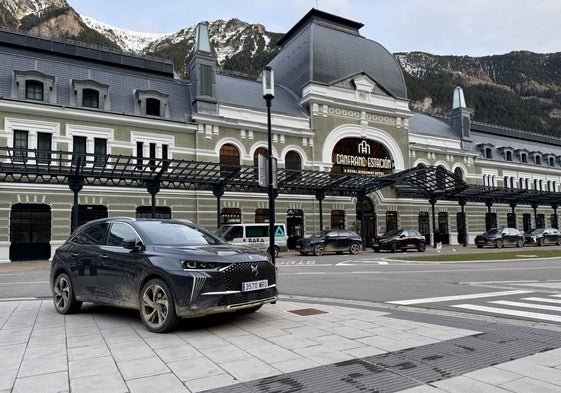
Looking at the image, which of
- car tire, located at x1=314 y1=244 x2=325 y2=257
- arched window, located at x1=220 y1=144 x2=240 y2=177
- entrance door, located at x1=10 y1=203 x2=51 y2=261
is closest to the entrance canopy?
entrance door, located at x1=10 y1=203 x2=51 y2=261

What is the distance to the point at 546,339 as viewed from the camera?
559 centimetres

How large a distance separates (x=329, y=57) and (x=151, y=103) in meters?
16.4

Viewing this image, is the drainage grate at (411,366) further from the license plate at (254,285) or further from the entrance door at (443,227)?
the entrance door at (443,227)

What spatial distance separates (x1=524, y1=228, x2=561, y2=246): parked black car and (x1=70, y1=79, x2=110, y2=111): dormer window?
119 feet

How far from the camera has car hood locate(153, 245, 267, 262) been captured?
20.1ft

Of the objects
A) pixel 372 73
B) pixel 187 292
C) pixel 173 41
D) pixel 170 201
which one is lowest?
pixel 187 292

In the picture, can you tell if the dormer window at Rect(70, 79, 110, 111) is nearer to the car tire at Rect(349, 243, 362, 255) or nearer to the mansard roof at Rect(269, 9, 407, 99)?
the mansard roof at Rect(269, 9, 407, 99)

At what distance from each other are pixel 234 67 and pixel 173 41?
56469mm

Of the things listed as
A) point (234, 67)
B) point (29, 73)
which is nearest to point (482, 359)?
point (29, 73)

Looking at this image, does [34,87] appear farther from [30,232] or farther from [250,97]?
[250,97]

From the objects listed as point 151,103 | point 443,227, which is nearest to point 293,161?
point 151,103

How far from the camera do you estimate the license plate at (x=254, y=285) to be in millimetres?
6186

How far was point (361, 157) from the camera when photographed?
3775cm

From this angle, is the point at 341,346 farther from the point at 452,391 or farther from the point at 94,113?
the point at 94,113
